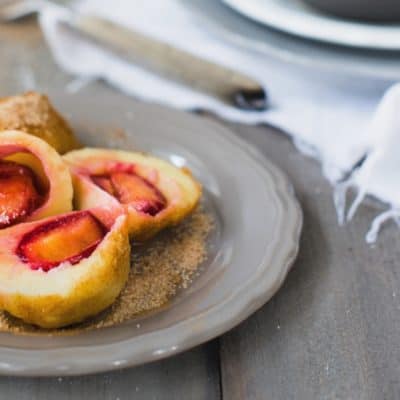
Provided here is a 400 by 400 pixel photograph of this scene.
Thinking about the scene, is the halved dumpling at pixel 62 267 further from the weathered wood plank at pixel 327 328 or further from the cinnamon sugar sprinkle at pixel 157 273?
the weathered wood plank at pixel 327 328

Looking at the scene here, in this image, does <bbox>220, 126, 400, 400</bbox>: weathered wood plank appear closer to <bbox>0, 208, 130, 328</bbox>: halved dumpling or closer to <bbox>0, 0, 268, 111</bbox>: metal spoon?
<bbox>0, 208, 130, 328</bbox>: halved dumpling

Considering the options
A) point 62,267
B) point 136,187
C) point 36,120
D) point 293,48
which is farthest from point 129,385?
point 293,48

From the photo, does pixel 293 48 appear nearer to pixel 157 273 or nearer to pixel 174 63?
pixel 174 63

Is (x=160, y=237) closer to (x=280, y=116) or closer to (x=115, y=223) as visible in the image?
(x=115, y=223)

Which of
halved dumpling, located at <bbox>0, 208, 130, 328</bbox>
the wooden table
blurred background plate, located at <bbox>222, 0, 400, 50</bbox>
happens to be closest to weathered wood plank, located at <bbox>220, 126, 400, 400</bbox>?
the wooden table

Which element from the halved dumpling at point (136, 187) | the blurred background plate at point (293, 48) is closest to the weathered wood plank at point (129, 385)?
the halved dumpling at point (136, 187)

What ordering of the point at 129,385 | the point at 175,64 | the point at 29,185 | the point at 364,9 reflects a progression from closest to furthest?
the point at 129,385, the point at 29,185, the point at 364,9, the point at 175,64

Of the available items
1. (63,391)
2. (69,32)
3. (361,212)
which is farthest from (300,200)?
(69,32)
